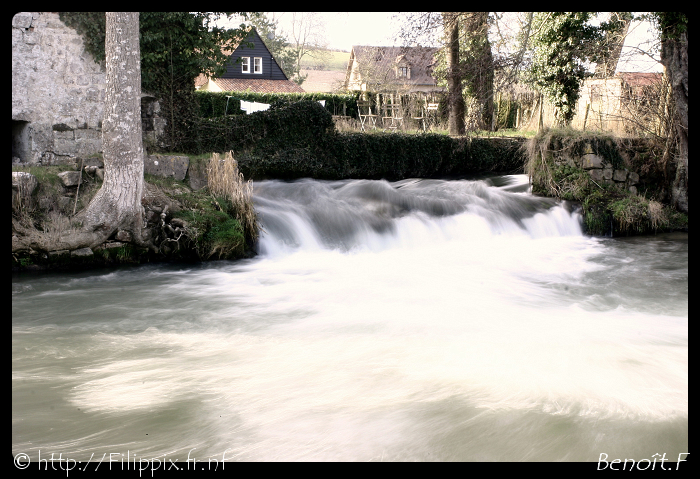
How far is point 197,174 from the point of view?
1100 cm

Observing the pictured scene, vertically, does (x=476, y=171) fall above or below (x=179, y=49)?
below

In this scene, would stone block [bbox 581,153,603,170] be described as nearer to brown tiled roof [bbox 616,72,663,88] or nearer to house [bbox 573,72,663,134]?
house [bbox 573,72,663,134]

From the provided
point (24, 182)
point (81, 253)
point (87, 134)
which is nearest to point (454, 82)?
point (87, 134)

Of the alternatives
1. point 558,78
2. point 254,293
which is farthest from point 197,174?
point 558,78

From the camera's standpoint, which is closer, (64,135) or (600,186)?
(64,135)

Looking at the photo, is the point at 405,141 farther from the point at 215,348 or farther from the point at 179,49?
the point at 215,348

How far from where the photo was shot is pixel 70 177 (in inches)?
355

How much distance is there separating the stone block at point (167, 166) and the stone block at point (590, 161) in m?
9.30

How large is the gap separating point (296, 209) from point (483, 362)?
676 centimetres

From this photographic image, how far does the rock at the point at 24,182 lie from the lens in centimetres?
831

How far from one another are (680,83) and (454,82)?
284 inches

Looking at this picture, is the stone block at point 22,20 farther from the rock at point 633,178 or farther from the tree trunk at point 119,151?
the rock at point 633,178

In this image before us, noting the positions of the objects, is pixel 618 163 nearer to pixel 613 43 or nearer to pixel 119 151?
pixel 613 43

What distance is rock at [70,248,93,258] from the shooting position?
8.32 meters
